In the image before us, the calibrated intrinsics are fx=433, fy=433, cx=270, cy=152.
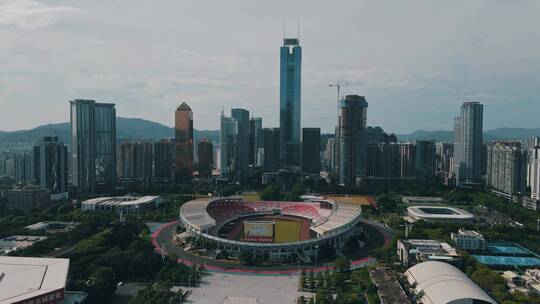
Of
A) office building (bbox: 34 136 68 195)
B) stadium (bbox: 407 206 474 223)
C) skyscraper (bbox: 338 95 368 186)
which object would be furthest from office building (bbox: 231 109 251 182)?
stadium (bbox: 407 206 474 223)

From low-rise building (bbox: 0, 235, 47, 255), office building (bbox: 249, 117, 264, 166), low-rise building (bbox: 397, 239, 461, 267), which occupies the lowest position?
low-rise building (bbox: 0, 235, 47, 255)

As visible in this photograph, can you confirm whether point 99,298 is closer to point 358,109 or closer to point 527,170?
point 358,109

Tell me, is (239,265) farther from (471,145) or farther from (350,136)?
(471,145)

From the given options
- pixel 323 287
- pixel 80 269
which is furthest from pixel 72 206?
pixel 323 287

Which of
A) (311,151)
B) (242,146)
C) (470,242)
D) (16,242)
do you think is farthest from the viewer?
(311,151)

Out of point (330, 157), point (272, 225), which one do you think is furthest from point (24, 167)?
point (330, 157)

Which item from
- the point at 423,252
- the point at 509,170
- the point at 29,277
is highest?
the point at 509,170

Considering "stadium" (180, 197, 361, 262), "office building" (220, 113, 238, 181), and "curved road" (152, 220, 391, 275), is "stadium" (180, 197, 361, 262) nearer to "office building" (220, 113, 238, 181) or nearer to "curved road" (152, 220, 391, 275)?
"curved road" (152, 220, 391, 275)
